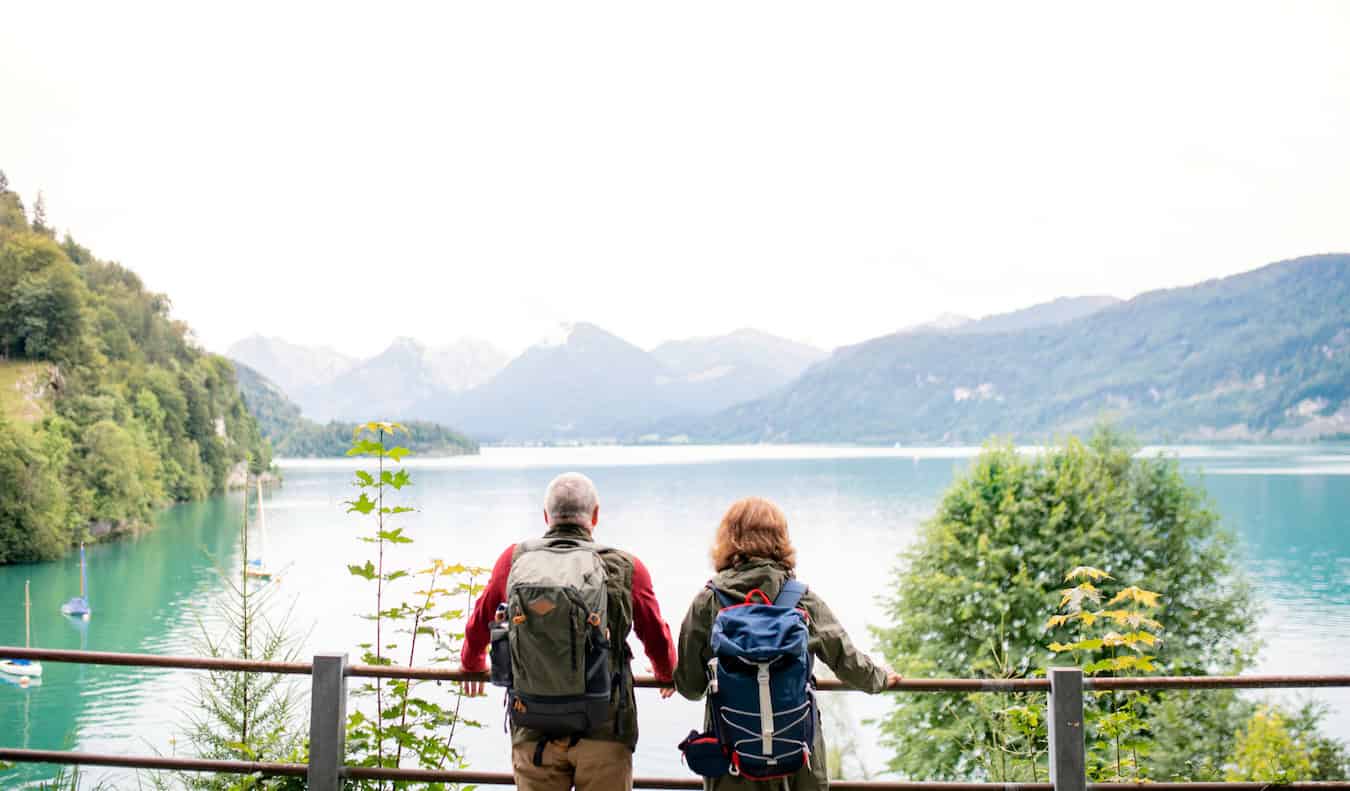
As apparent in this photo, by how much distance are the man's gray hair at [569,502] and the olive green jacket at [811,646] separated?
44 cm

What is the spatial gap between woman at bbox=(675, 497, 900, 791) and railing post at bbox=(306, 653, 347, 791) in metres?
1.36

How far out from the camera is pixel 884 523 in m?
62.0

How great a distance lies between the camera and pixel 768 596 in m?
2.86

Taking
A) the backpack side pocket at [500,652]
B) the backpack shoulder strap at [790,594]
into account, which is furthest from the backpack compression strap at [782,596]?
the backpack side pocket at [500,652]

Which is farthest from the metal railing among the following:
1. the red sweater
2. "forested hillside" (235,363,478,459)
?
"forested hillside" (235,363,478,459)

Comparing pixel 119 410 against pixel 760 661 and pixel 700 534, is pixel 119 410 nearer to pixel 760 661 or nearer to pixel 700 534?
pixel 700 534

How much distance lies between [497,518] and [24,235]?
50.2 metres

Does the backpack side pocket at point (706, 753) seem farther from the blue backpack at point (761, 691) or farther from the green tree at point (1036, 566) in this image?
the green tree at point (1036, 566)

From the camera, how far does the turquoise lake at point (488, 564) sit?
2083 centimetres

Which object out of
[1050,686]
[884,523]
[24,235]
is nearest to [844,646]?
[1050,686]

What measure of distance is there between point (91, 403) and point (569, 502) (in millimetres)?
76790

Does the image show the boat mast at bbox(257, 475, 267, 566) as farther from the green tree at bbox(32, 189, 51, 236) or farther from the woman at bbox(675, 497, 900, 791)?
the green tree at bbox(32, 189, 51, 236)

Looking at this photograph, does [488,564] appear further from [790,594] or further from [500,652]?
[790,594]

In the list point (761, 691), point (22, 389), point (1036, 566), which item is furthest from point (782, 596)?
point (22, 389)
